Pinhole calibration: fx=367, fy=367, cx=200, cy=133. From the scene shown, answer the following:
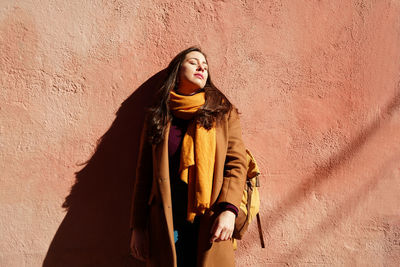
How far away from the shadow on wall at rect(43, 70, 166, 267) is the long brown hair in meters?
0.22

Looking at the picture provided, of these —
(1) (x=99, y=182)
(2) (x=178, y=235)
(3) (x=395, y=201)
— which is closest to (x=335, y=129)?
(3) (x=395, y=201)

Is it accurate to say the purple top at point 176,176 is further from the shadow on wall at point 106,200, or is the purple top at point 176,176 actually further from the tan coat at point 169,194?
the shadow on wall at point 106,200

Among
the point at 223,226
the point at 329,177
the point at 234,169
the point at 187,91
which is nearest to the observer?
the point at 223,226

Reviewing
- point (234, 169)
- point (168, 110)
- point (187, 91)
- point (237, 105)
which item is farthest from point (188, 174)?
point (237, 105)

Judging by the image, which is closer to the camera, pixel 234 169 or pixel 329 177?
pixel 234 169

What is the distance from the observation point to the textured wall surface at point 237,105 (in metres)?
2.35

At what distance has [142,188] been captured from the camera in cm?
215

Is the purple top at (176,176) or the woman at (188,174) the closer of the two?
the woman at (188,174)

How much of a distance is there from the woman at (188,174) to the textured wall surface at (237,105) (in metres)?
0.30

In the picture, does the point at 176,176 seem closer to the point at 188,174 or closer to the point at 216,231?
the point at 188,174

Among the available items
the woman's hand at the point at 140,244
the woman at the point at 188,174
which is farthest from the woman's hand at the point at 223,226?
the woman's hand at the point at 140,244

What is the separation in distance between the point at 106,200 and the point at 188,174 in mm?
732

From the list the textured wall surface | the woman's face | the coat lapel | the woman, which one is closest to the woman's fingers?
the woman

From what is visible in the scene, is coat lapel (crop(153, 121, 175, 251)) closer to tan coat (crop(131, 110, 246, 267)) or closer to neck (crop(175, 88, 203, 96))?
tan coat (crop(131, 110, 246, 267))
